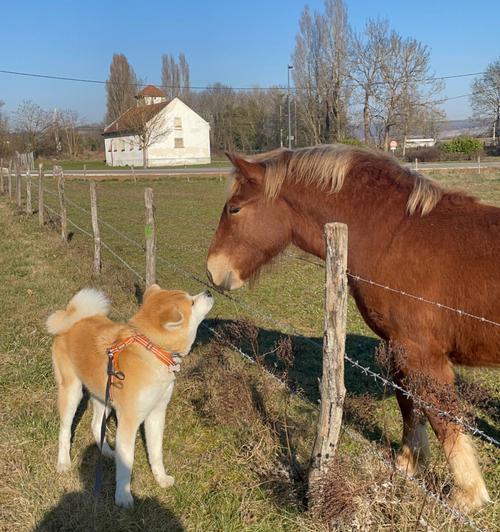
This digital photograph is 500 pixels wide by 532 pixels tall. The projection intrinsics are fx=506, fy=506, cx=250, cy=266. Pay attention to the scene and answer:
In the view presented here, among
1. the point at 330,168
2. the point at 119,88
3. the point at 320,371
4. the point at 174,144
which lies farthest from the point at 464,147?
the point at 330,168

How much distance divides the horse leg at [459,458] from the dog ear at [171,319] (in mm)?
1511

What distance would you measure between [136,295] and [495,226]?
5513mm

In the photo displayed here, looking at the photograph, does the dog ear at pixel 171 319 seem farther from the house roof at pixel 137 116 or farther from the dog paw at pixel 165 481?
the house roof at pixel 137 116

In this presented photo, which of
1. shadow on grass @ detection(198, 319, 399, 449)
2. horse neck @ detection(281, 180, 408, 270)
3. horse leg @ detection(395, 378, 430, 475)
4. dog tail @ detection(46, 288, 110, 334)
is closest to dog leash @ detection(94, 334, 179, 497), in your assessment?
dog tail @ detection(46, 288, 110, 334)

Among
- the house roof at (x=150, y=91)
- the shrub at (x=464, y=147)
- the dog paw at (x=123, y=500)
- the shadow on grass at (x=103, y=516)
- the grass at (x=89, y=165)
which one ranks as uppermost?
the house roof at (x=150, y=91)

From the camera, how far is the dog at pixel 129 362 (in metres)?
3.12

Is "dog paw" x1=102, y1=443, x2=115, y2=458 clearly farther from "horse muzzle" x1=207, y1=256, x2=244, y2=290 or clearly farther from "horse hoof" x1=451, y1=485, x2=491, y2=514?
"horse hoof" x1=451, y1=485, x2=491, y2=514

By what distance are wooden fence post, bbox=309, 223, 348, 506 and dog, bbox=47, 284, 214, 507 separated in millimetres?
1014

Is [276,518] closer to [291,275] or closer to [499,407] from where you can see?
[499,407]

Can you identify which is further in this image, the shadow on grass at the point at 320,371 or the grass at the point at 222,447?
the shadow on grass at the point at 320,371

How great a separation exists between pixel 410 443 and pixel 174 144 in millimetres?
52500

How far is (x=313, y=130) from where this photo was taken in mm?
41844

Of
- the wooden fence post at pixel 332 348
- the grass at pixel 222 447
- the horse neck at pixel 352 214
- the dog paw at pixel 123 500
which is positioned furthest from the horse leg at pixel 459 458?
the dog paw at pixel 123 500

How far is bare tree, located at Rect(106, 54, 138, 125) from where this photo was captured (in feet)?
204
